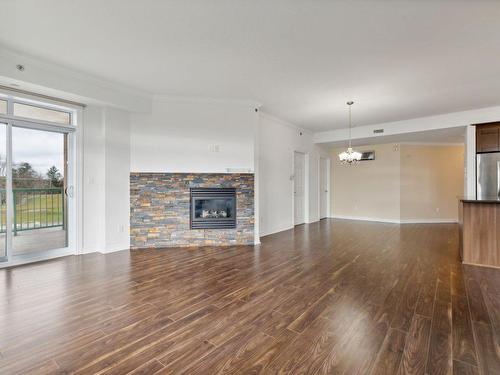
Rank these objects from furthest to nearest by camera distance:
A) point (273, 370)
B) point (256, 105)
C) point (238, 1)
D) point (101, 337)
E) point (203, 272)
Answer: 1. point (256, 105)
2. point (203, 272)
3. point (238, 1)
4. point (101, 337)
5. point (273, 370)

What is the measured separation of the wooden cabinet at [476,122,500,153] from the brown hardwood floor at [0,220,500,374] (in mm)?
3078

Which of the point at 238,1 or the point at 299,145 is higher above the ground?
the point at 238,1

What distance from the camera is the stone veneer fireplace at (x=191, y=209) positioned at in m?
4.73

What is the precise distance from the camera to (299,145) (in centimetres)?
720

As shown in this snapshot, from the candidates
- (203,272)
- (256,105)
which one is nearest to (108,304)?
(203,272)

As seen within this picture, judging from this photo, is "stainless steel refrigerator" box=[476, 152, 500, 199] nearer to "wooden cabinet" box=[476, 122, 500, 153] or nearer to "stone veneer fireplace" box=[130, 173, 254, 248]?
"wooden cabinet" box=[476, 122, 500, 153]

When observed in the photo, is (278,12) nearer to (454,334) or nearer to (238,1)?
(238,1)

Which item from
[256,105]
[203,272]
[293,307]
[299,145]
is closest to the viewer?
[293,307]

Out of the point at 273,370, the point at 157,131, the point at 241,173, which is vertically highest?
the point at 157,131

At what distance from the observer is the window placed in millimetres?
3748

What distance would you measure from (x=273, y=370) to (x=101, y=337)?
1.38m

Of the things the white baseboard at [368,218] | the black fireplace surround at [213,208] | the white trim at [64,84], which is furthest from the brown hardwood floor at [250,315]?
the white baseboard at [368,218]

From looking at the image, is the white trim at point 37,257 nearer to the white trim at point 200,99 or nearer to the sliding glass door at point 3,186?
the sliding glass door at point 3,186

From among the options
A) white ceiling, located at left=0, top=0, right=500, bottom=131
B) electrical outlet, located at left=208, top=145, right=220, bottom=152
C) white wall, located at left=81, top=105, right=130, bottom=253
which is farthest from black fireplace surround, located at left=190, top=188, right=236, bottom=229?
white ceiling, located at left=0, top=0, right=500, bottom=131
